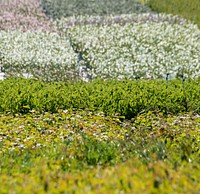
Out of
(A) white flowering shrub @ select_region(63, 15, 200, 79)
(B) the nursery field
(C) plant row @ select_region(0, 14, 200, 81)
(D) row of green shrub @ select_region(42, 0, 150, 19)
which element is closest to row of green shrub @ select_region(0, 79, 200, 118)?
(B) the nursery field

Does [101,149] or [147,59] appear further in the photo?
[147,59]

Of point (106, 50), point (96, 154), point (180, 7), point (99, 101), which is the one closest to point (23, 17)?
point (106, 50)

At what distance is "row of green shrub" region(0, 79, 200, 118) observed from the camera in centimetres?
756

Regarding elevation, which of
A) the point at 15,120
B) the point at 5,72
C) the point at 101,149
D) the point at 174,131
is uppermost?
the point at 101,149

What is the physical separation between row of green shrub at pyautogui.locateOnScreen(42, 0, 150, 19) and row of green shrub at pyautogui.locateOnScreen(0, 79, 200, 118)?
12.6 m

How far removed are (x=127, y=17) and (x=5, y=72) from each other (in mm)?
8129

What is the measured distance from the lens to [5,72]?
12.4 meters

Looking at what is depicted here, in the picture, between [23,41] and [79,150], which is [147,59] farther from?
[79,150]

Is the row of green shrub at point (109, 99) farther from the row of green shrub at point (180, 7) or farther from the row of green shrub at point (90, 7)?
the row of green shrub at point (90, 7)

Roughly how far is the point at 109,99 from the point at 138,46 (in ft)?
22.4

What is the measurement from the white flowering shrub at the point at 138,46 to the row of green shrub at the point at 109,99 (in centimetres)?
327

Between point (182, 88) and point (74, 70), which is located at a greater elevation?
point (182, 88)

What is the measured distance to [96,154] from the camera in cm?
410

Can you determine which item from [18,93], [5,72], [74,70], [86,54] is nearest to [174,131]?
[18,93]
